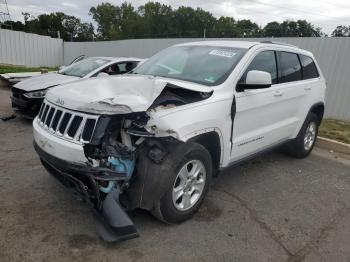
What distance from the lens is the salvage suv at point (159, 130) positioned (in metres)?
3.13

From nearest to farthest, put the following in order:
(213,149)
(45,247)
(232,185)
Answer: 1. (45,247)
2. (213,149)
3. (232,185)

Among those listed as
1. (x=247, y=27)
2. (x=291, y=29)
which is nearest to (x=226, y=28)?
(x=247, y=27)

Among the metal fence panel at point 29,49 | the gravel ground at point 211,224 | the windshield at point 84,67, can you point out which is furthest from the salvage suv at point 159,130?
the metal fence panel at point 29,49

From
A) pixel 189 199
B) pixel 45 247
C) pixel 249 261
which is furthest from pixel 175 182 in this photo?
pixel 45 247

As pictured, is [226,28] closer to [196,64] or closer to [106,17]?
[106,17]

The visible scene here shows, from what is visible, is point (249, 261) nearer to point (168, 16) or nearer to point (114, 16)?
point (168, 16)

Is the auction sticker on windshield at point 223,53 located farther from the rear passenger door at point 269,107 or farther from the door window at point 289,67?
the door window at point 289,67

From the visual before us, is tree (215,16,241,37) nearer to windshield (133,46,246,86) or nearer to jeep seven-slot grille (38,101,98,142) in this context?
windshield (133,46,246,86)

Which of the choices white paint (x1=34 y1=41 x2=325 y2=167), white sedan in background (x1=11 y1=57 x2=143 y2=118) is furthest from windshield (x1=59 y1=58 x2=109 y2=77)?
white paint (x1=34 y1=41 x2=325 y2=167)

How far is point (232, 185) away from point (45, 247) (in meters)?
2.56

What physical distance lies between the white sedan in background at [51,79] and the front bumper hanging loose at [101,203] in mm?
3652

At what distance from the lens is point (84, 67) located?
332 inches

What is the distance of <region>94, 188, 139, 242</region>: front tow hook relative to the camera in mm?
3021

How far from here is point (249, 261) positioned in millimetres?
3152
